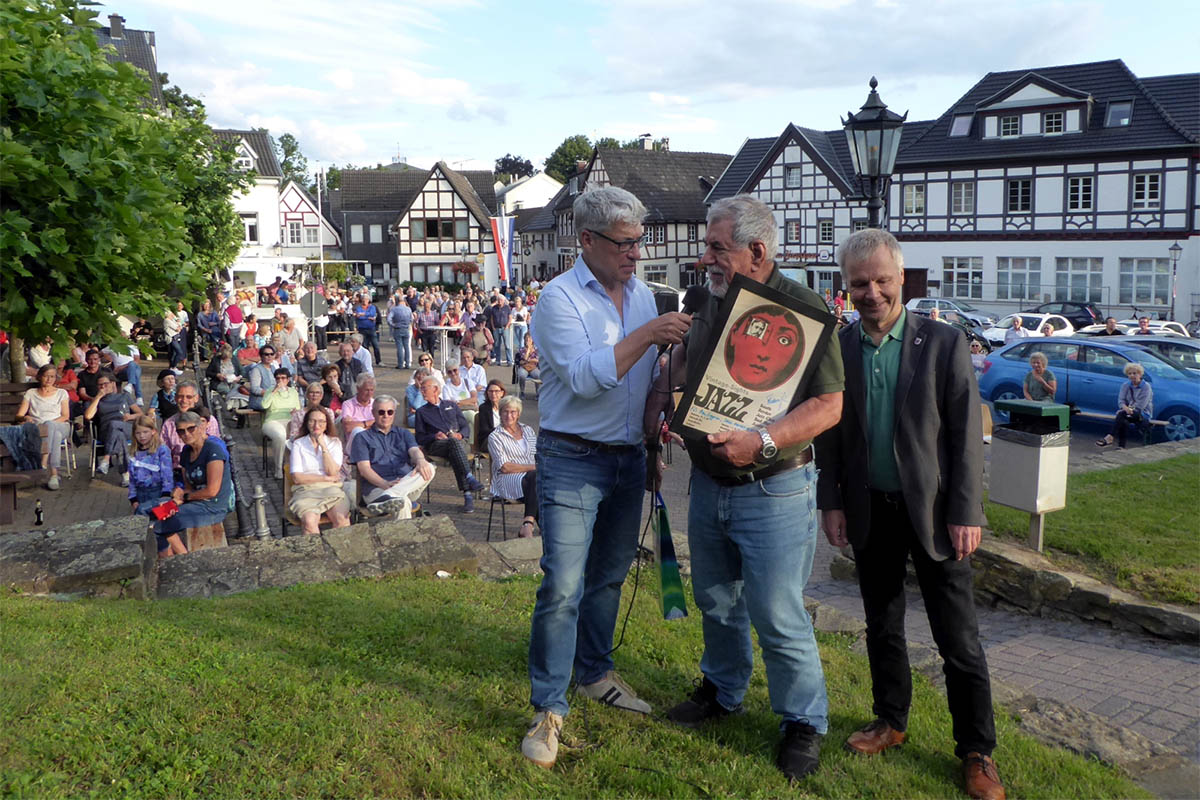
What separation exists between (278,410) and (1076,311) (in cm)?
3172

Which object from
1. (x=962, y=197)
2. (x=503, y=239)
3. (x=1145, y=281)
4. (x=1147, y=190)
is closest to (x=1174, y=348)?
(x=503, y=239)

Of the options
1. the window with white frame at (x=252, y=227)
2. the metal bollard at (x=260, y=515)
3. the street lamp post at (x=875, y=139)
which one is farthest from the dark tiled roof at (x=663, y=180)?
the metal bollard at (x=260, y=515)

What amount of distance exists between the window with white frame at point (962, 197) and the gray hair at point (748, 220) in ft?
147

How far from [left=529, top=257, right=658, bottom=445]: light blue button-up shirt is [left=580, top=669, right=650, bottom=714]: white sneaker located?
1.07m

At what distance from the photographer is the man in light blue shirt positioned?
3.79m

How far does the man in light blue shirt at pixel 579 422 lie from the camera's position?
379 centimetres

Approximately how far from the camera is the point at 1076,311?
37.7 m

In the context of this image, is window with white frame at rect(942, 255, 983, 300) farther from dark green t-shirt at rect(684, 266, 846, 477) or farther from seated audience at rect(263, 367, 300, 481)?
dark green t-shirt at rect(684, 266, 846, 477)

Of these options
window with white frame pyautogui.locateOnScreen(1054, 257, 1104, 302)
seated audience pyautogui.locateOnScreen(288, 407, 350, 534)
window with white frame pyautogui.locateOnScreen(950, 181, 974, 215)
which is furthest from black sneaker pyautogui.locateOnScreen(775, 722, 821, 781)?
window with white frame pyautogui.locateOnScreen(950, 181, 974, 215)

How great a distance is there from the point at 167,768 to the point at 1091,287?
4436 centimetres

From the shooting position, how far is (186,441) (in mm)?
9469

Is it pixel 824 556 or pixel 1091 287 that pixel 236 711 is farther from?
pixel 1091 287

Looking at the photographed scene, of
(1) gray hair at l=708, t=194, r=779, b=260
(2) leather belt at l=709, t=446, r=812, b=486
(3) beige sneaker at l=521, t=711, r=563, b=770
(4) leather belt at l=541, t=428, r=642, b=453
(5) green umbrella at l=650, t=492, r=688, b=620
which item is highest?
(1) gray hair at l=708, t=194, r=779, b=260

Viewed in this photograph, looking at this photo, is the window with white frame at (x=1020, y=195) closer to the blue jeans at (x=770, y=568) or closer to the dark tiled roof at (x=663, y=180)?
the dark tiled roof at (x=663, y=180)
